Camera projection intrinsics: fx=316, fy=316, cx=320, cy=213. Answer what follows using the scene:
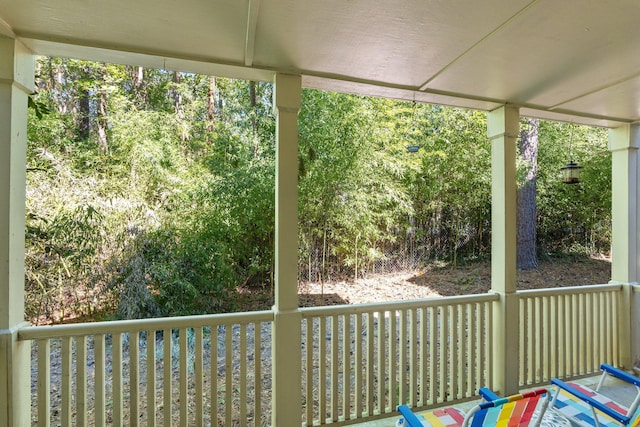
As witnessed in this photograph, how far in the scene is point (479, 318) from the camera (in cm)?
259

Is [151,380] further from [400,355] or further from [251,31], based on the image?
[251,31]

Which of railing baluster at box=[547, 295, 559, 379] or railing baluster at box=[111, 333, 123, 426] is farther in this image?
railing baluster at box=[547, 295, 559, 379]

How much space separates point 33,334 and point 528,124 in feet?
25.4

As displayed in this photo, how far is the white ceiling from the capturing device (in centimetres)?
140

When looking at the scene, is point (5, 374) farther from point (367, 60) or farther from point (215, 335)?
point (367, 60)

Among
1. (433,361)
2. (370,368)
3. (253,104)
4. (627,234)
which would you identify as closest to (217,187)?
(253,104)

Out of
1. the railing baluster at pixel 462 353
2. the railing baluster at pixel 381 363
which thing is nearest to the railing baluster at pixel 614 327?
the railing baluster at pixel 462 353

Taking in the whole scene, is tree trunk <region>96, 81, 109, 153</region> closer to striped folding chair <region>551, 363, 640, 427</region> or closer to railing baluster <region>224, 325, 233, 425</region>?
railing baluster <region>224, 325, 233, 425</region>

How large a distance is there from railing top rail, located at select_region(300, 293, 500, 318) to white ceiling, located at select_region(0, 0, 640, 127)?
61.0 inches

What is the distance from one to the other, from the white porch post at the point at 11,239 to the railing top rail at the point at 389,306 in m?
1.52

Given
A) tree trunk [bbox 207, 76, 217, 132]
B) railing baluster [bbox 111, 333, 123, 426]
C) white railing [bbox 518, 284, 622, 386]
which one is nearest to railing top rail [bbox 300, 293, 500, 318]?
white railing [bbox 518, 284, 622, 386]

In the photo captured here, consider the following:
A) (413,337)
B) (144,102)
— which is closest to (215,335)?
(413,337)

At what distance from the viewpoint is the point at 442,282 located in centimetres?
598

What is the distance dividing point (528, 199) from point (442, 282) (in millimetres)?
2435
